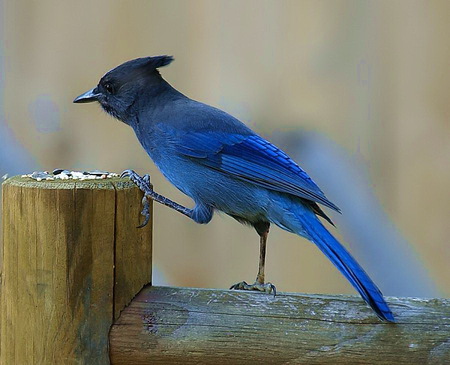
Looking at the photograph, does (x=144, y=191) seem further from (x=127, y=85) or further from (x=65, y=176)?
(x=127, y=85)

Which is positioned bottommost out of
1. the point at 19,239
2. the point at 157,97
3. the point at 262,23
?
the point at 19,239

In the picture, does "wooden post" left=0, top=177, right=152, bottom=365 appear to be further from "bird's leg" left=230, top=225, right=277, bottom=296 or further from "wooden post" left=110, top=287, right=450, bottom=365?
"bird's leg" left=230, top=225, right=277, bottom=296

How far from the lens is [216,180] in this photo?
245cm

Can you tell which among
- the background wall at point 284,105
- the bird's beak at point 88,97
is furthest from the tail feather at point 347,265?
the bird's beak at point 88,97

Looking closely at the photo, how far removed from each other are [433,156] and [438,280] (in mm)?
392

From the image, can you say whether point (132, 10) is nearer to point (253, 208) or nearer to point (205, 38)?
point (205, 38)

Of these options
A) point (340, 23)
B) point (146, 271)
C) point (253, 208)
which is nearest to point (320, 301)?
point (146, 271)

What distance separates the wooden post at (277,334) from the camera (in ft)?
5.95

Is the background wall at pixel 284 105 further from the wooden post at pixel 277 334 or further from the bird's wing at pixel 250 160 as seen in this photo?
the wooden post at pixel 277 334

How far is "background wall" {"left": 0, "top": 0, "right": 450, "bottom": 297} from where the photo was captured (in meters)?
2.85

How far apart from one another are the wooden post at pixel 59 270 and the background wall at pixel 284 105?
112 centimetres

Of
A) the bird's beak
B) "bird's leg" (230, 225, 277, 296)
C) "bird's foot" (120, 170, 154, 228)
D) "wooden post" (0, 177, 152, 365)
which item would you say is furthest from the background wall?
"wooden post" (0, 177, 152, 365)

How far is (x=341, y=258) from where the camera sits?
204cm

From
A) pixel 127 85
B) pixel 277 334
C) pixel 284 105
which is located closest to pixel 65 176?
pixel 277 334
